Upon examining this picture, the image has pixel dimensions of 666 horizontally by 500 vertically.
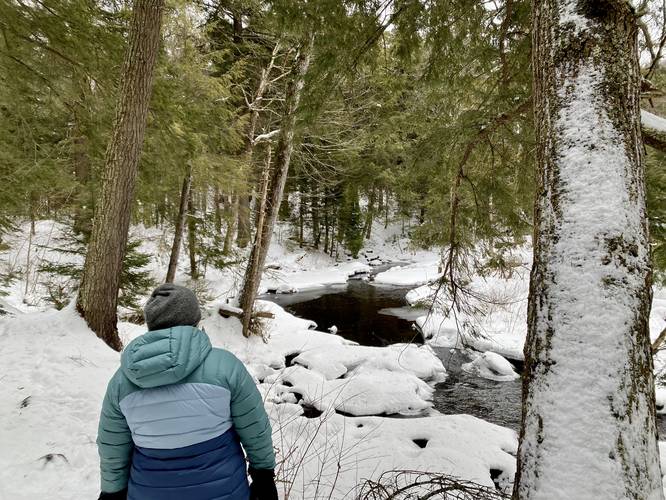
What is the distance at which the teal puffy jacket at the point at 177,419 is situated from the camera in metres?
1.45

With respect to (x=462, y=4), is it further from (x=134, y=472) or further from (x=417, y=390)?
(x=417, y=390)

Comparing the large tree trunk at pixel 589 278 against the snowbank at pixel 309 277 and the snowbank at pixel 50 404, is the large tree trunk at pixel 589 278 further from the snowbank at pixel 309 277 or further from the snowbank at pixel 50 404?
the snowbank at pixel 309 277

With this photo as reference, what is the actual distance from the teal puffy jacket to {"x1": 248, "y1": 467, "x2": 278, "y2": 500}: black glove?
9cm

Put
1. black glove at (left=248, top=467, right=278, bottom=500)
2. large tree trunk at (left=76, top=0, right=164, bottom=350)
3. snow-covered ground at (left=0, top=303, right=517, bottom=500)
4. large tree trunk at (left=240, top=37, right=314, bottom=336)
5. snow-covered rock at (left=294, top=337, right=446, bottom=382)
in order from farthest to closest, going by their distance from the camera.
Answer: large tree trunk at (left=240, top=37, right=314, bottom=336)
snow-covered rock at (left=294, top=337, right=446, bottom=382)
large tree trunk at (left=76, top=0, right=164, bottom=350)
snow-covered ground at (left=0, top=303, right=517, bottom=500)
black glove at (left=248, top=467, right=278, bottom=500)

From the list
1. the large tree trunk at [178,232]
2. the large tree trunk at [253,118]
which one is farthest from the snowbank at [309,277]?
the large tree trunk at [178,232]

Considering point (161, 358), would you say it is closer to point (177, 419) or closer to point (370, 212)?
point (177, 419)

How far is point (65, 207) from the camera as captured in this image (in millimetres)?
7797

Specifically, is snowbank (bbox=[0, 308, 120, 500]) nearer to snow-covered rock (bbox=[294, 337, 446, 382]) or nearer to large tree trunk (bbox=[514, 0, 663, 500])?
large tree trunk (bbox=[514, 0, 663, 500])

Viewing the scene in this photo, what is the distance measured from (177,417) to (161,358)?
0.28m

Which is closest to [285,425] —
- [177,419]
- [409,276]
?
[177,419]

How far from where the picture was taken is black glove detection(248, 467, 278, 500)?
5.66ft

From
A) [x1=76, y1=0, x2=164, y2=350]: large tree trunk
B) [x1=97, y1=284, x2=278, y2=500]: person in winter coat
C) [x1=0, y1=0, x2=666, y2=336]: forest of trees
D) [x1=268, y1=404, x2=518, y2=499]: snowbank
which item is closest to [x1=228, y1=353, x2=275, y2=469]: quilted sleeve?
[x1=97, y1=284, x2=278, y2=500]: person in winter coat

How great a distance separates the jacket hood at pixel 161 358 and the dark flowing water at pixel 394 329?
182cm

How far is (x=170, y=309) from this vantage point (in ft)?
5.21
